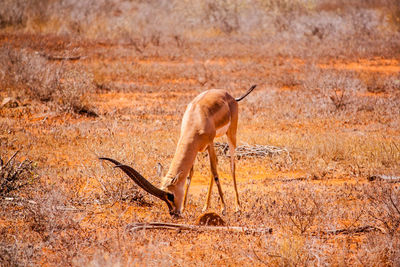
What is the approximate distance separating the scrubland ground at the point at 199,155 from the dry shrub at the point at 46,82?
0.05m

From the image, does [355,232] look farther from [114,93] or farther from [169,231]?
[114,93]

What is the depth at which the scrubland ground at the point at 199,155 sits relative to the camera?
16.3 feet

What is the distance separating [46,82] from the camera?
12.9 metres

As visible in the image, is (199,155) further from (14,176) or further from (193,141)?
(14,176)

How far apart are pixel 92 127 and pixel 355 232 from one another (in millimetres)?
7100

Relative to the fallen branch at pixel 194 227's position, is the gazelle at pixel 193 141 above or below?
above

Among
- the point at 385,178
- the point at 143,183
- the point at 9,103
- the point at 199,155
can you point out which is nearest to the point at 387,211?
the point at 385,178

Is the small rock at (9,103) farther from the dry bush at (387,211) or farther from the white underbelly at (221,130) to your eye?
the dry bush at (387,211)

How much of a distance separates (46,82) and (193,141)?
831 cm

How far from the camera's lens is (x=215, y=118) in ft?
21.2

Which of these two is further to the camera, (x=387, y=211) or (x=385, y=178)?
(x=385, y=178)

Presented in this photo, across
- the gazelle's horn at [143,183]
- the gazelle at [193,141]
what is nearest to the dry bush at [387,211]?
the gazelle at [193,141]

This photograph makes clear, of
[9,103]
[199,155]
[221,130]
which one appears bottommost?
[9,103]

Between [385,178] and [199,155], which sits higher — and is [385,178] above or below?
above
